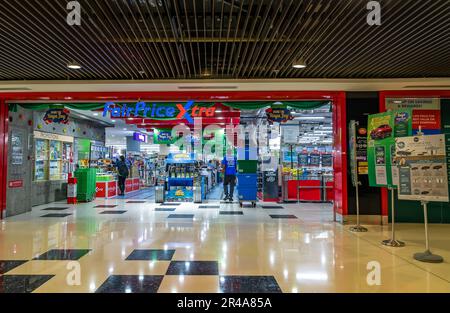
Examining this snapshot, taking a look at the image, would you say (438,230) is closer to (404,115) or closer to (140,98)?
(404,115)

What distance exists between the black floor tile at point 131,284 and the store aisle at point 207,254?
10 millimetres

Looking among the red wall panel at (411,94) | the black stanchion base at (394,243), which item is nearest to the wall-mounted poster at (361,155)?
the red wall panel at (411,94)

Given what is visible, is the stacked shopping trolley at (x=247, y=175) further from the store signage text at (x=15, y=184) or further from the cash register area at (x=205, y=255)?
the store signage text at (x=15, y=184)

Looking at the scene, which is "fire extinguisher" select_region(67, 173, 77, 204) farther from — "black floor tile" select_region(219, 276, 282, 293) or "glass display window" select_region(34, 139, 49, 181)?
"black floor tile" select_region(219, 276, 282, 293)

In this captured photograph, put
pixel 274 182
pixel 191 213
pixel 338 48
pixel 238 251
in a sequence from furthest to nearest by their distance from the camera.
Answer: pixel 274 182, pixel 191 213, pixel 338 48, pixel 238 251

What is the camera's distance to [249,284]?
3252 millimetres

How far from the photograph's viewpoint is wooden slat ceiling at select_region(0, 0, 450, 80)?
150 inches

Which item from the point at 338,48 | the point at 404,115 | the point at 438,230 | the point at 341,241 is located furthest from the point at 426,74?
the point at 341,241

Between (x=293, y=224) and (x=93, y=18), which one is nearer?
(x=93, y=18)

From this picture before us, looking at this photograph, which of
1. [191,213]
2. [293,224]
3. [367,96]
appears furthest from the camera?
[191,213]

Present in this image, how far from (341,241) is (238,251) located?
1849 mm

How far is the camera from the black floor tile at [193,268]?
143 inches

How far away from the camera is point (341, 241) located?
17.1 ft

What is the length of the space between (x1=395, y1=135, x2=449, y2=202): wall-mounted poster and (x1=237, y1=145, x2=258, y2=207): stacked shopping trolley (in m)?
5.05
